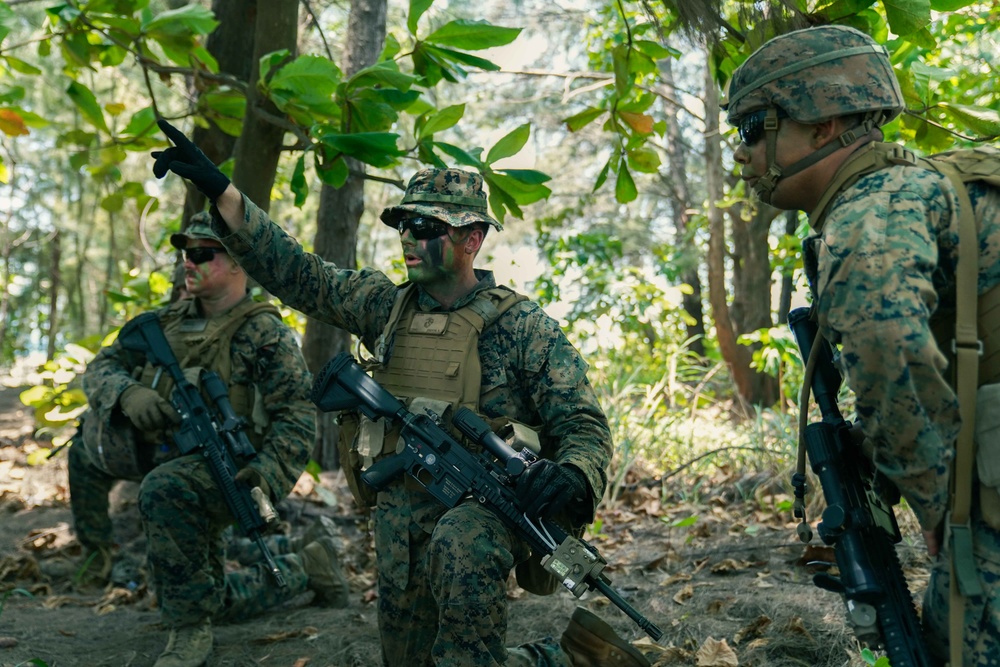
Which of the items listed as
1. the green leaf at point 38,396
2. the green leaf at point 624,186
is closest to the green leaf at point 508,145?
the green leaf at point 624,186

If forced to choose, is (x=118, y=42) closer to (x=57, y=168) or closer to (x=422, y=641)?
(x=422, y=641)

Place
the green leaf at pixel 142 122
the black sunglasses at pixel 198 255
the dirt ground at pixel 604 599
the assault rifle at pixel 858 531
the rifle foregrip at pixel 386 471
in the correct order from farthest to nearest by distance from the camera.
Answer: the green leaf at pixel 142 122
the black sunglasses at pixel 198 255
the dirt ground at pixel 604 599
the rifle foregrip at pixel 386 471
the assault rifle at pixel 858 531

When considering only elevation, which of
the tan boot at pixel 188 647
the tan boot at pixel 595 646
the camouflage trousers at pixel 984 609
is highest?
the camouflage trousers at pixel 984 609

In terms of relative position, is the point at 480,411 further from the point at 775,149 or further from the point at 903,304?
the point at 903,304

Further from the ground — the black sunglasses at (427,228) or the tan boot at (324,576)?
the black sunglasses at (427,228)

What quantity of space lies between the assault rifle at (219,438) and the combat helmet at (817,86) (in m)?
2.68

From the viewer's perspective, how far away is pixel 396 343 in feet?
11.0

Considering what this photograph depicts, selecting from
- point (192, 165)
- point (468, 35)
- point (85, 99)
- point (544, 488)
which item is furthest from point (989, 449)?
point (85, 99)

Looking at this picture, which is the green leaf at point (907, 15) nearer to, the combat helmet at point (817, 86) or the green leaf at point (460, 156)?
the combat helmet at point (817, 86)

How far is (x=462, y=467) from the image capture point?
3.08 metres

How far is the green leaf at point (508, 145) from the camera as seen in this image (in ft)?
13.2

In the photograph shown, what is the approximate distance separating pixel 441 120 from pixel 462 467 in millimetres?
1762

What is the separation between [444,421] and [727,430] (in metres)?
5.09

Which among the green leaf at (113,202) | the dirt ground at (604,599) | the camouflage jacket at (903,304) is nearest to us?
the camouflage jacket at (903,304)
